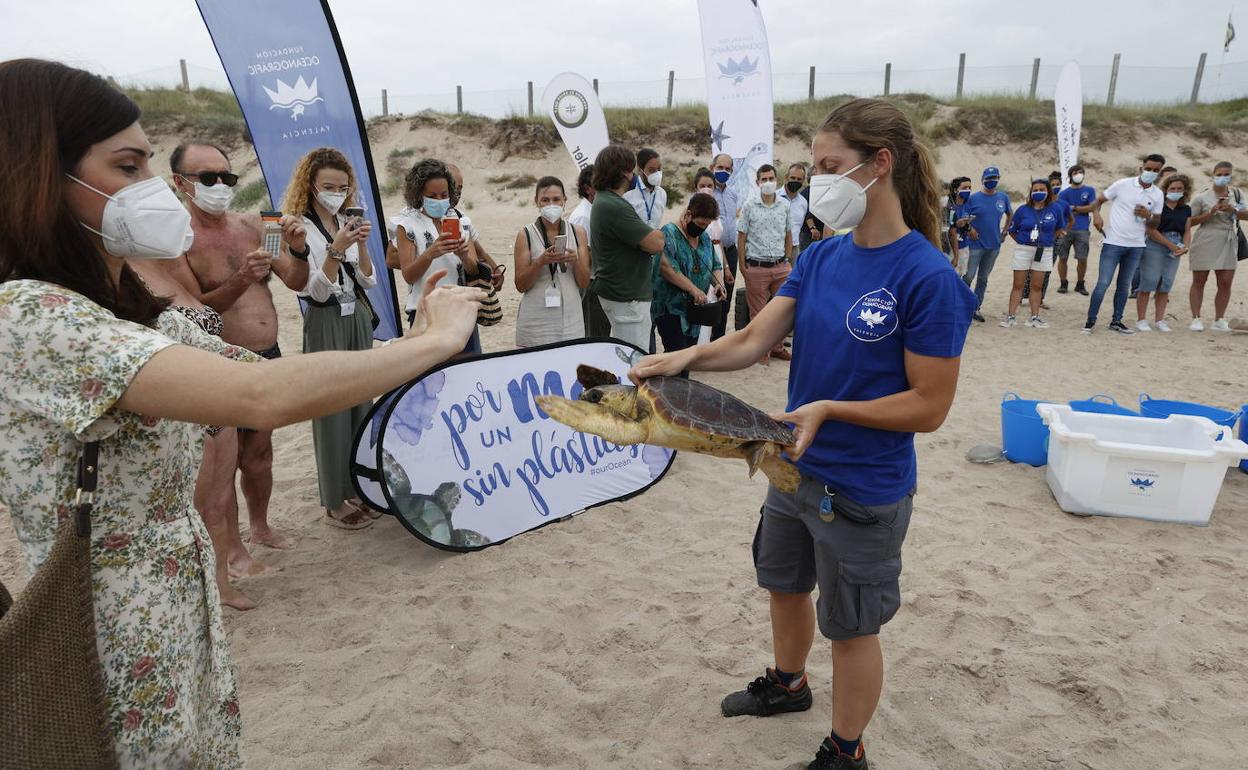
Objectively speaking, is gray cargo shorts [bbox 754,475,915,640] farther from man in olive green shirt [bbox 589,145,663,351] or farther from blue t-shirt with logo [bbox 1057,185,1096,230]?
blue t-shirt with logo [bbox 1057,185,1096,230]

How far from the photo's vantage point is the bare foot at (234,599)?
322 cm

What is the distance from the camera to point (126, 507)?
4.09ft

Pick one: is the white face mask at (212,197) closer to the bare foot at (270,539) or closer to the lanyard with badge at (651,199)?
the bare foot at (270,539)

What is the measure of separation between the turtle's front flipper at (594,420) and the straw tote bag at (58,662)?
972mm

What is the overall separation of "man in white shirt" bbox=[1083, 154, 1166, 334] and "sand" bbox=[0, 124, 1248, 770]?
4573mm

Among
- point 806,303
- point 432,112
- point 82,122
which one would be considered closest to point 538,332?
point 806,303

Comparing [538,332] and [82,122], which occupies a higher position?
[82,122]

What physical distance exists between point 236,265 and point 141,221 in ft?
7.78

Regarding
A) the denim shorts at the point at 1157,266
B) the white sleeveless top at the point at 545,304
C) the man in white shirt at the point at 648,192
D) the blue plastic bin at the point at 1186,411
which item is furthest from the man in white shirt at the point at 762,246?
the denim shorts at the point at 1157,266

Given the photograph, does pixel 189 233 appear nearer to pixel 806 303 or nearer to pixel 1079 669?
pixel 806 303

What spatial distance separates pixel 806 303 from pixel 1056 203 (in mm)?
8780

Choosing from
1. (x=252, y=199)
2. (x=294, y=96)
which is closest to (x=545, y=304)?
(x=294, y=96)

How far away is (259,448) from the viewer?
369 centimetres

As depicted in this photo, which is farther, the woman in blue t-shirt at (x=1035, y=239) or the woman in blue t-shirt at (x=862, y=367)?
the woman in blue t-shirt at (x=1035, y=239)
